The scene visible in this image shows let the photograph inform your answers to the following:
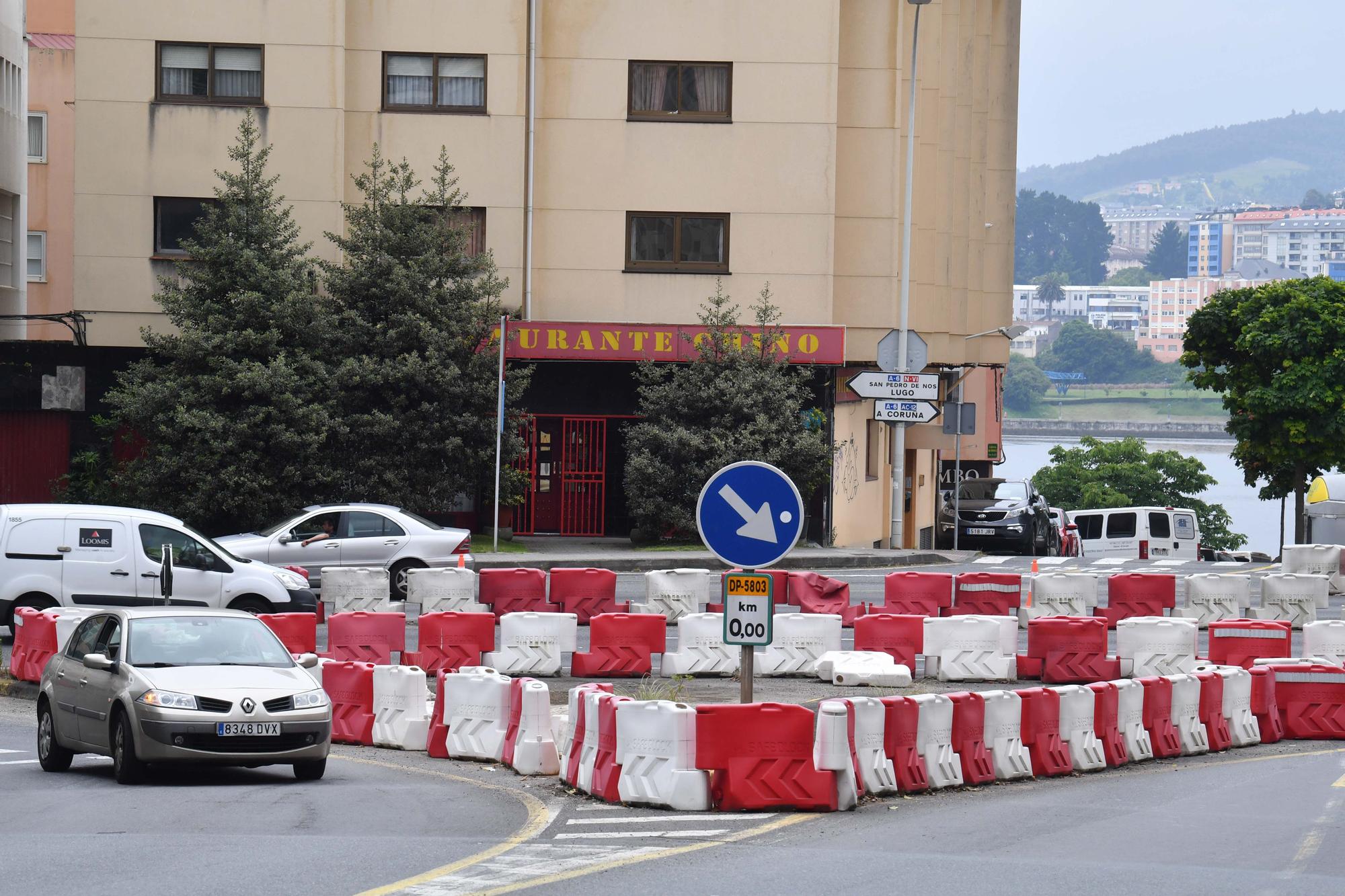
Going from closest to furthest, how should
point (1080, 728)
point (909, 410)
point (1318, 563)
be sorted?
point (1080, 728) < point (1318, 563) < point (909, 410)

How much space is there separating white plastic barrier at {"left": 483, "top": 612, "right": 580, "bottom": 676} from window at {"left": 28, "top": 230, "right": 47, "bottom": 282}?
3651 cm

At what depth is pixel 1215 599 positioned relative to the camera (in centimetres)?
2273

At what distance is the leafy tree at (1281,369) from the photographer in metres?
49.6

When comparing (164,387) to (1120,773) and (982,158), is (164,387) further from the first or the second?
(982,158)

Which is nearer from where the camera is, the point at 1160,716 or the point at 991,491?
the point at 1160,716

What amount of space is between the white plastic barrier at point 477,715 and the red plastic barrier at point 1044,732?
3807 millimetres

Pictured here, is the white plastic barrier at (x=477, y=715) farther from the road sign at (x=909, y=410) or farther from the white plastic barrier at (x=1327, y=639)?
the road sign at (x=909, y=410)

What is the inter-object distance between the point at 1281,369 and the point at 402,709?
135 ft

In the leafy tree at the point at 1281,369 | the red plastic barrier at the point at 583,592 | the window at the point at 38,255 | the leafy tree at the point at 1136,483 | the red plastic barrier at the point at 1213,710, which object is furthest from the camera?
the leafy tree at the point at 1136,483

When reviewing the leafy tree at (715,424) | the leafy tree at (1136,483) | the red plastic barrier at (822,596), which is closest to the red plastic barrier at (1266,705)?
the red plastic barrier at (822,596)

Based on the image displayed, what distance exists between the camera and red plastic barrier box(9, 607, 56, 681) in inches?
699

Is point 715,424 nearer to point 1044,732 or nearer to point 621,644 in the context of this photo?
point 621,644

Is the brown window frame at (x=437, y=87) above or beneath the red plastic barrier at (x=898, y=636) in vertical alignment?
above

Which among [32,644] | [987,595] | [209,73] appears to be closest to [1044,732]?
[987,595]
